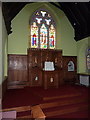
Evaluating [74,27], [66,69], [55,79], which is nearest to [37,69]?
[55,79]

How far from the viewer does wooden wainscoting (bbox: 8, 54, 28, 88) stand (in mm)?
6805

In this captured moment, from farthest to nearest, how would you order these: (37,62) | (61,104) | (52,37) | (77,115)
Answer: (52,37) → (37,62) → (61,104) → (77,115)

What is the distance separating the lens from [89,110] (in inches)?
149

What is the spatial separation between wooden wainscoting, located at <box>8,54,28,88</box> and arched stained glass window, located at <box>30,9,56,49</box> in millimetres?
1207

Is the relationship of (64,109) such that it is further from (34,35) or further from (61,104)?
(34,35)

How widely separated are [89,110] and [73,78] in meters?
4.03

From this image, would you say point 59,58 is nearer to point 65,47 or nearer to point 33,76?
point 65,47

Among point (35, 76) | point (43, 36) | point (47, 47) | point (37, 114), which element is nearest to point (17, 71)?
point (35, 76)

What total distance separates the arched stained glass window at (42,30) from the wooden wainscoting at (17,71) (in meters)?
1.21

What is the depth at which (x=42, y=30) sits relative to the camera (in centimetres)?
765

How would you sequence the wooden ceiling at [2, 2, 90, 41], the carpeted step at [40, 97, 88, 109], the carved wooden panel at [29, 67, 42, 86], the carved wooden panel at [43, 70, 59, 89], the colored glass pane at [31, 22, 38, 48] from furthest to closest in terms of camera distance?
1. the colored glass pane at [31, 22, 38, 48]
2. the carved wooden panel at [29, 67, 42, 86]
3. the wooden ceiling at [2, 2, 90, 41]
4. the carved wooden panel at [43, 70, 59, 89]
5. the carpeted step at [40, 97, 88, 109]

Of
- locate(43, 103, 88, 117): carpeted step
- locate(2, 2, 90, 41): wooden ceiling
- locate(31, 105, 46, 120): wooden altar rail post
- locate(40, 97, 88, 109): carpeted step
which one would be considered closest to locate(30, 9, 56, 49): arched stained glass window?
locate(2, 2, 90, 41): wooden ceiling

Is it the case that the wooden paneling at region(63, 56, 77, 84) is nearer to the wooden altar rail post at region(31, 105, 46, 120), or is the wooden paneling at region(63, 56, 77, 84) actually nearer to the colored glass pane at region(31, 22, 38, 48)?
the colored glass pane at region(31, 22, 38, 48)

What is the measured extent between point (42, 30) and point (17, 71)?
9.91 feet
